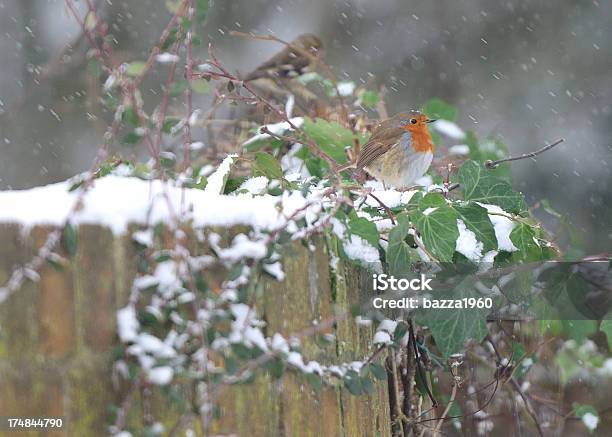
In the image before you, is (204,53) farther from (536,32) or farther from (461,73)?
(536,32)

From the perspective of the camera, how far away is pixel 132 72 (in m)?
3.11

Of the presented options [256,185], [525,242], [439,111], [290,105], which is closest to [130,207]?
[256,185]

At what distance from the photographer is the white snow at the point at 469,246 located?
1593mm

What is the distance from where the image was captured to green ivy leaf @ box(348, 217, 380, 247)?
143cm

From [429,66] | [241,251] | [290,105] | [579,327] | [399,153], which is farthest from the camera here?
[429,66]

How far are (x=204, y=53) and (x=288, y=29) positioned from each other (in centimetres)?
130

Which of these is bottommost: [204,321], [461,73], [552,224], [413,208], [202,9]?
[204,321]

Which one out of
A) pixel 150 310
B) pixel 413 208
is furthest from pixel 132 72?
pixel 150 310

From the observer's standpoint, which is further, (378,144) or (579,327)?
(378,144)

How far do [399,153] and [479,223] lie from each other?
1.29 m

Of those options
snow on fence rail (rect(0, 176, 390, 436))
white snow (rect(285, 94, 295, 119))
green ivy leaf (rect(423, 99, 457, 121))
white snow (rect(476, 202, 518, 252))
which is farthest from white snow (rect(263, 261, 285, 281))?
green ivy leaf (rect(423, 99, 457, 121))

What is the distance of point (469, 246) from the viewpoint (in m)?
1.60

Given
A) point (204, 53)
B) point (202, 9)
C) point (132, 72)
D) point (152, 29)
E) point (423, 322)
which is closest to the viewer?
point (202, 9)

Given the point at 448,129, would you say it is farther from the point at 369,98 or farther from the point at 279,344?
the point at 279,344
